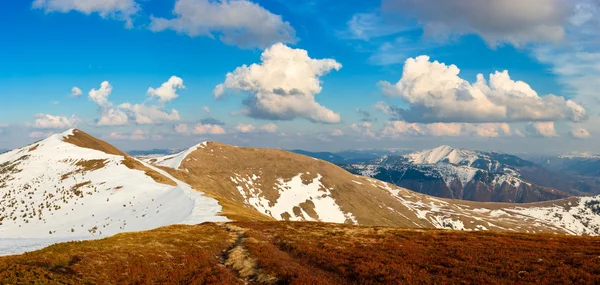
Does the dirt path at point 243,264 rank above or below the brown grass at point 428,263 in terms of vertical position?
below

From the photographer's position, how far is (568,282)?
60.6ft

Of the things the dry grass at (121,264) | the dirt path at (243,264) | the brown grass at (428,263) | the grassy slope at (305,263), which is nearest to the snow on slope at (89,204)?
the dry grass at (121,264)

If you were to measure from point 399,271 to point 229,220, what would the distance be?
41.7 metres

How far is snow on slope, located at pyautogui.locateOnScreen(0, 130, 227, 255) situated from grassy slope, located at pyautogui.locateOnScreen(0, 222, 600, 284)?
1504 cm

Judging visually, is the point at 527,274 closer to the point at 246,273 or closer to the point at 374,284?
the point at 374,284

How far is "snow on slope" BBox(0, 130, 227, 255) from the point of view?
5909cm

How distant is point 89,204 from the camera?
73.2 meters

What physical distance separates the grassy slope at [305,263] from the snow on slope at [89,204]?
49.4ft

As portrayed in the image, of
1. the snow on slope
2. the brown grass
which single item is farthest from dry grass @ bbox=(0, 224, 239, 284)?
the snow on slope

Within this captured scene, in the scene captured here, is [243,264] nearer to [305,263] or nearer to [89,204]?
[305,263]

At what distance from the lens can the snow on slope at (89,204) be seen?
5909 centimetres

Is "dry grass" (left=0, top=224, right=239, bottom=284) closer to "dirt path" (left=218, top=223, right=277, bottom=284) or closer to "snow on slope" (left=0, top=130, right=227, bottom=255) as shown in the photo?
"dirt path" (left=218, top=223, right=277, bottom=284)

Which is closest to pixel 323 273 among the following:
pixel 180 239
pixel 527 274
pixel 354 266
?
pixel 354 266

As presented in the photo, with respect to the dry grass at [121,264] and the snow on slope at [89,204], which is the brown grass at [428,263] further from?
the snow on slope at [89,204]
